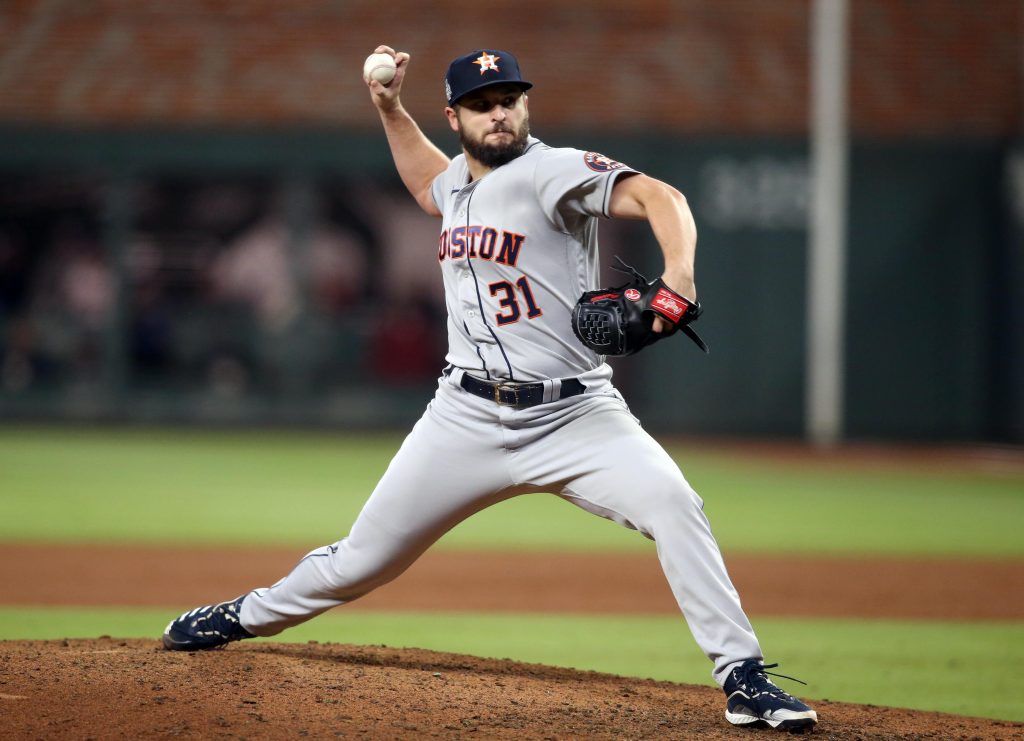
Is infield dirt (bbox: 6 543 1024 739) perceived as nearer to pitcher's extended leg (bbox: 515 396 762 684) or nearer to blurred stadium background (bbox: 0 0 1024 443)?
pitcher's extended leg (bbox: 515 396 762 684)

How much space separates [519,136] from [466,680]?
72.8 inches

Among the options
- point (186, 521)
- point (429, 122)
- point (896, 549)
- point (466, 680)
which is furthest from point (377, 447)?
point (466, 680)

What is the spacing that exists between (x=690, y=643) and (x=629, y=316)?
2.95 metres

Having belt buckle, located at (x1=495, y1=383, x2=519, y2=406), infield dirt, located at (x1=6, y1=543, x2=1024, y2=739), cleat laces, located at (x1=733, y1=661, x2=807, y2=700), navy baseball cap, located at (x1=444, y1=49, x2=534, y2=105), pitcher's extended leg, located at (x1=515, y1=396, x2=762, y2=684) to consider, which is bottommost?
infield dirt, located at (x1=6, y1=543, x2=1024, y2=739)

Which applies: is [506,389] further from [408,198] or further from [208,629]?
[408,198]

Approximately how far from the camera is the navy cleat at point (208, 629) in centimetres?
488

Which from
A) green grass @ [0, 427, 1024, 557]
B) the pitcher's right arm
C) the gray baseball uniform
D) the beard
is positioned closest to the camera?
the gray baseball uniform

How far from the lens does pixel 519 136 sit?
4641 mm

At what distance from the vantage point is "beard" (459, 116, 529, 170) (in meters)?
4.62

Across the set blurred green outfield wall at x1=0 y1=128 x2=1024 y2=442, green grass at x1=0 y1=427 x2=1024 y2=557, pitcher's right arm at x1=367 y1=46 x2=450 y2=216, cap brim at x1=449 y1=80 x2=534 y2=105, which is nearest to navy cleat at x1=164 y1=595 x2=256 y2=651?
pitcher's right arm at x1=367 y1=46 x2=450 y2=216

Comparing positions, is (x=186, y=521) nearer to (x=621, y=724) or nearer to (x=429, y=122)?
(x=621, y=724)

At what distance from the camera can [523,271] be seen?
14.8ft

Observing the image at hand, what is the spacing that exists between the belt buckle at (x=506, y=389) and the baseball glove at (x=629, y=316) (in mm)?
423

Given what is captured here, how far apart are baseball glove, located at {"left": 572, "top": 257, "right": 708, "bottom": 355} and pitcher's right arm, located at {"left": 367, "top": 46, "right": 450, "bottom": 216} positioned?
1.20 m
